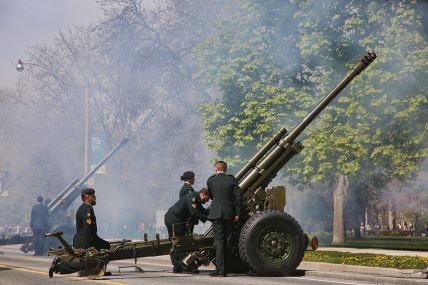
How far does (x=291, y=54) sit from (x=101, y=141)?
31.2 ft

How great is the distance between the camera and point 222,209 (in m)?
14.4

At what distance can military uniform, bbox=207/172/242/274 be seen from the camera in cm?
1438

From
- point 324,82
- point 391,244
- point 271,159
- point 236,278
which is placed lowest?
point 236,278

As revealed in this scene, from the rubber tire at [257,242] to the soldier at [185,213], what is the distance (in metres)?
1.04

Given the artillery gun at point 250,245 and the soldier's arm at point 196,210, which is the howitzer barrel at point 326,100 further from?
the soldier's arm at point 196,210

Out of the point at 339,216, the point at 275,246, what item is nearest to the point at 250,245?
the point at 275,246

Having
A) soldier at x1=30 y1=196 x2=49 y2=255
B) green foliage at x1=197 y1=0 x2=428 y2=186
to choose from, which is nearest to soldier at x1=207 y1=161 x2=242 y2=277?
green foliage at x1=197 y1=0 x2=428 y2=186

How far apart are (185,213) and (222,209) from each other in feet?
3.72

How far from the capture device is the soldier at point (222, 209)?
14.4m

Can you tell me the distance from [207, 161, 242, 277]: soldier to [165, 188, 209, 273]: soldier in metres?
0.54

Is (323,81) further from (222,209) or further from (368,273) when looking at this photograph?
(222,209)

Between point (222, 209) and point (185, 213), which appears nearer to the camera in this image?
point (222, 209)

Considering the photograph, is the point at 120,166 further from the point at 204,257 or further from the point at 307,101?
the point at 204,257

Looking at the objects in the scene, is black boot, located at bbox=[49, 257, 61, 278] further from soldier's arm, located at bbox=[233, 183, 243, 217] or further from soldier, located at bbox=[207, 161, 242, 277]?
soldier's arm, located at bbox=[233, 183, 243, 217]
